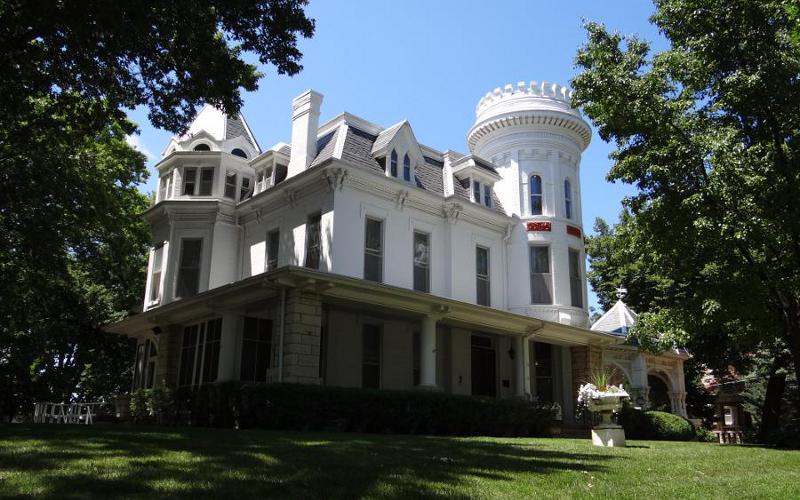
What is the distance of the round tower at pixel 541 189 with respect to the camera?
24500 millimetres

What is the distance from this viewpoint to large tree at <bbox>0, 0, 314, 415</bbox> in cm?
1088

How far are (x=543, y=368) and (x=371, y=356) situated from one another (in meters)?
7.83

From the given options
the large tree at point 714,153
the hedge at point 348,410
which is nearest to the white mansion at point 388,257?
the hedge at point 348,410

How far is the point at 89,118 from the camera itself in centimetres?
1331

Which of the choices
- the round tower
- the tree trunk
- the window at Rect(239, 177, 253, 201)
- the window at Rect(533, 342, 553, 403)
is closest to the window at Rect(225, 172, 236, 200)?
the window at Rect(239, 177, 253, 201)

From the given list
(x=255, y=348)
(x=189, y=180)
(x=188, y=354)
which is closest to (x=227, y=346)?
(x=255, y=348)

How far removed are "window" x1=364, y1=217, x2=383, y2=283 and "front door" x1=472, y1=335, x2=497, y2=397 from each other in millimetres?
5204

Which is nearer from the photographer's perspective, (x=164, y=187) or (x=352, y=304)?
(x=352, y=304)

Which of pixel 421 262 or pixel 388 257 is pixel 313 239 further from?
pixel 421 262

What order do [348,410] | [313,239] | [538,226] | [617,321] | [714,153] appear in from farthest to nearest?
[617,321] → [538,226] → [313,239] → [348,410] → [714,153]

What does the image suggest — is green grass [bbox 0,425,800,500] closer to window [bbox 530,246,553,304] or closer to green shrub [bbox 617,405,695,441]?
green shrub [bbox 617,405,695,441]

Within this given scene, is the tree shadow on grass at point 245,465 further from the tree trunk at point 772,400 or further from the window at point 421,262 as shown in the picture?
the tree trunk at point 772,400

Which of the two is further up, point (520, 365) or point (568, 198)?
point (568, 198)

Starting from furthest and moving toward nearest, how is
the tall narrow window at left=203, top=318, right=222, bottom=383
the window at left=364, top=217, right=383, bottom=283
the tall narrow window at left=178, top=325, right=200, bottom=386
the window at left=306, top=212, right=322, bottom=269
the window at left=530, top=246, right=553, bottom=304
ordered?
1. the window at left=530, top=246, right=553, bottom=304
2. the tall narrow window at left=178, top=325, right=200, bottom=386
3. the window at left=364, top=217, right=383, bottom=283
4. the window at left=306, top=212, right=322, bottom=269
5. the tall narrow window at left=203, top=318, right=222, bottom=383
